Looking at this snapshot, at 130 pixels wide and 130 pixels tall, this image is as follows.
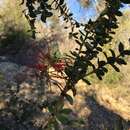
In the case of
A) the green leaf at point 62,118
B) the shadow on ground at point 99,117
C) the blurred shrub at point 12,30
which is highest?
the green leaf at point 62,118

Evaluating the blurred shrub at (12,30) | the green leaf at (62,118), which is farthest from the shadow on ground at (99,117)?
the green leaf at (62,118)

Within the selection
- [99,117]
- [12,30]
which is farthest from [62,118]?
[12,30]

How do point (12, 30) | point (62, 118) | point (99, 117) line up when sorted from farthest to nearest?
point (12, 30) → point (99, 117) → point (62, 118)

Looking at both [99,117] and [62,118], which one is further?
[99,117]

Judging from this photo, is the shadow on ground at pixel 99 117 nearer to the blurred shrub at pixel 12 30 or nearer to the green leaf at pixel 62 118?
the blurred shrub at pixel 12 30

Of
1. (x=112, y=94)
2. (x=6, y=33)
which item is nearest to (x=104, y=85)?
(x=112, y=94)

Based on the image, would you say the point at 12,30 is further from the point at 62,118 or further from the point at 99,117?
the point at 62,118

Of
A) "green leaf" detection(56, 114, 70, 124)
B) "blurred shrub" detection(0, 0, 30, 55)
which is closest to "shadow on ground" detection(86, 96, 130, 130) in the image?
"blurred shrub" detection(0, 0, 30, 55)

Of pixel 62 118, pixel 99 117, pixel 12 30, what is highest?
pixel 62 118

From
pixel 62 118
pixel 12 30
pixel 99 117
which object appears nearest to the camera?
pixel 62 118

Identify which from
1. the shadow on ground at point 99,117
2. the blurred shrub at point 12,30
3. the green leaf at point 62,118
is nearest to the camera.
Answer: the green leaf at point 62,118

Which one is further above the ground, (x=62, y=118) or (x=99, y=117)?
(x=62, y=118)

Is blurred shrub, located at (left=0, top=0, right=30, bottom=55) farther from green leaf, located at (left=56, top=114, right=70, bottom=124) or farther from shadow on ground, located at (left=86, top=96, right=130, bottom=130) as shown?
green leaf, located at (left=56, top=114, right=70, bottom=124)

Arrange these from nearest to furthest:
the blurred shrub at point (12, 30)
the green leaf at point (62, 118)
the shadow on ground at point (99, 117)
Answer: the green leaf at point (62, 118) → the shadow on ground at point (99, 117) → the blurred shrub at point (12, 30)
